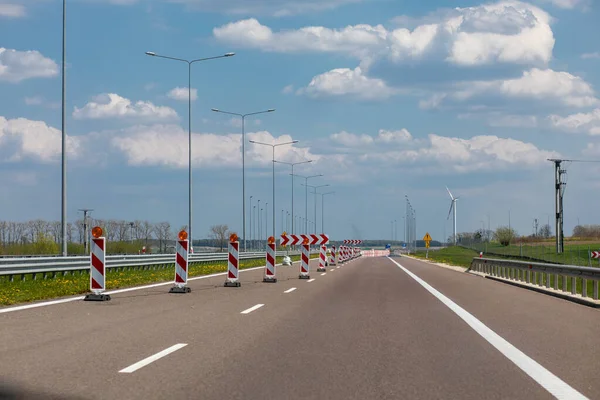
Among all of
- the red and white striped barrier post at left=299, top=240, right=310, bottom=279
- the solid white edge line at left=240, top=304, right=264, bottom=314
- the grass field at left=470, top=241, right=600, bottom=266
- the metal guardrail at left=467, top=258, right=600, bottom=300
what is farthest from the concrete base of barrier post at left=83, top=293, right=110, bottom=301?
the grass field at left=470, top=241, right=600, bottom=266

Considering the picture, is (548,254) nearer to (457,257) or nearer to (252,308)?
(457,257)

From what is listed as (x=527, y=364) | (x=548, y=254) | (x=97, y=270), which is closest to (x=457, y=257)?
(x=548, y=254)

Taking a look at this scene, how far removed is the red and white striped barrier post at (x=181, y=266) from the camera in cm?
2112

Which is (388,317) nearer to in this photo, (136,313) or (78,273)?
(136,313)

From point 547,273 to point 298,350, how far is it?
1516 cm

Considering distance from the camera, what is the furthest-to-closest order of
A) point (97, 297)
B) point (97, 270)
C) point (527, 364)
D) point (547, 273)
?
1. point (547, 273)
2. point (97, 270)
3. point (97, 297)
4. point (527, 364)

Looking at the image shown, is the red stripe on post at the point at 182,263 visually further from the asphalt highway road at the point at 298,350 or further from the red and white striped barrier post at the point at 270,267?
the red and white striped barrier post at the point at 270,267

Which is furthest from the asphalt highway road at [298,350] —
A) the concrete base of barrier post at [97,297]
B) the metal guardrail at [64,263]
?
the metal guardrail at [64,263]

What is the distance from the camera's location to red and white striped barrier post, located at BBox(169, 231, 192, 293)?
21.1 m

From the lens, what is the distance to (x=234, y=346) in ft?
35.2

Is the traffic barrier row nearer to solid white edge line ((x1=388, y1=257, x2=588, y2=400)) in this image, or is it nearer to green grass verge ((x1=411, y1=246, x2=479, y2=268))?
solid white edge line ((x1=388, y1=257, x2=588, y2=400))

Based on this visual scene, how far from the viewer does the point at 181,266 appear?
2156 cm

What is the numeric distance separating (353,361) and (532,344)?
3.16m

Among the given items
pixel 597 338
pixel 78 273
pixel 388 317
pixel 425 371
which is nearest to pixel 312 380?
pixel 425 371
